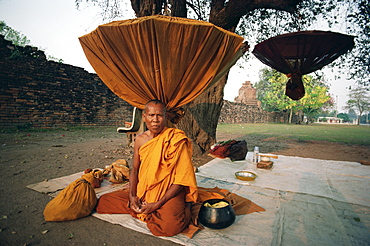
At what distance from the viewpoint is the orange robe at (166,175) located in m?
2.18

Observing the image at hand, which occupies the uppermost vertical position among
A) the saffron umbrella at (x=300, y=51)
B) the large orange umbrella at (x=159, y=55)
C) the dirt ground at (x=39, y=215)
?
the saffron umbrella at (x=300, y=51)

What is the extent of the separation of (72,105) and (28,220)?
9813 millimetres

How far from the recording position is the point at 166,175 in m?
2.30

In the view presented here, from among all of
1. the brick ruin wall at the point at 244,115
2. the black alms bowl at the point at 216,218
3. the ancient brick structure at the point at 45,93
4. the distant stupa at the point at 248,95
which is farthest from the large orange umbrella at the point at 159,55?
the distant stupa at the point at 248,95

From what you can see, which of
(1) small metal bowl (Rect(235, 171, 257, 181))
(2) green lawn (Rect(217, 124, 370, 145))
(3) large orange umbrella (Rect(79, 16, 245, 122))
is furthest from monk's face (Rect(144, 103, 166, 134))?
(2) green lawn (Rect(217, 124, 370, 145))

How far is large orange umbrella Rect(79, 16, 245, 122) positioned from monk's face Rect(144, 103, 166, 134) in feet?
1.19

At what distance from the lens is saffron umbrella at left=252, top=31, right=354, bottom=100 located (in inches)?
168

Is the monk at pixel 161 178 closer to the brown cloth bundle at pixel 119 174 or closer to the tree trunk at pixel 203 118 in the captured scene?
the brown cloth bundle at pixel 119 174

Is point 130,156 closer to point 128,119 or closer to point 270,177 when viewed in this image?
point 270,177

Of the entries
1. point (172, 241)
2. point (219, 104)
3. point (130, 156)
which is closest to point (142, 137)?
point (172, 241)

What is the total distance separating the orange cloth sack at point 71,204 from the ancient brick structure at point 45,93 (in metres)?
8.37

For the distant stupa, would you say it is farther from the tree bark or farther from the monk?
the monk

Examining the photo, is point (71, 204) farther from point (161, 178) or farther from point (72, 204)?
point (161, 178)

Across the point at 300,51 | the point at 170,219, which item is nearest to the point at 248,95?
the point at 300,51
